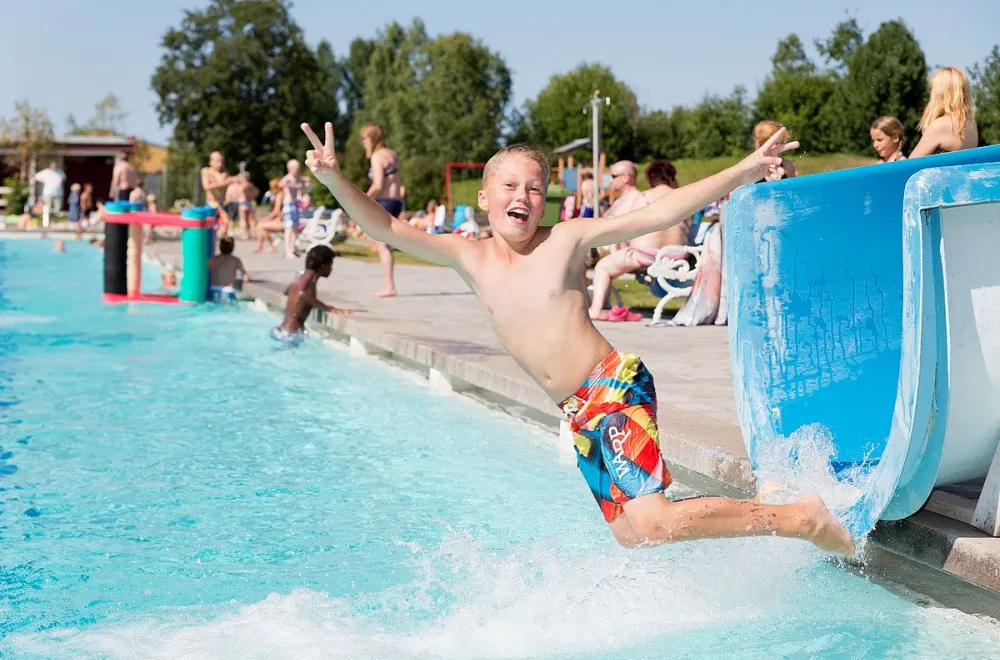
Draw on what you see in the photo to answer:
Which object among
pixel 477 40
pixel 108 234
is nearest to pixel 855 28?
pixel 477 40

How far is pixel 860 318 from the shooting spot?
3355 mm

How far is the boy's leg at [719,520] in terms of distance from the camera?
2.94 meters

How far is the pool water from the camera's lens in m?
2.95

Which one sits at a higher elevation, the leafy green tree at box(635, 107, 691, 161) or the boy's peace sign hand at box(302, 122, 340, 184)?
the leafy green tree at box(635, 107, 691, 161)

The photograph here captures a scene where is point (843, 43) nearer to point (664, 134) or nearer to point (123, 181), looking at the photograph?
point (664, 134)

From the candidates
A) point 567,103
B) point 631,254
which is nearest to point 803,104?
point 567,103

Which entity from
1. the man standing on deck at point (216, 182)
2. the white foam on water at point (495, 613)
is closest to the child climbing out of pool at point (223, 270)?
the man standing on deck at point (216, 182)

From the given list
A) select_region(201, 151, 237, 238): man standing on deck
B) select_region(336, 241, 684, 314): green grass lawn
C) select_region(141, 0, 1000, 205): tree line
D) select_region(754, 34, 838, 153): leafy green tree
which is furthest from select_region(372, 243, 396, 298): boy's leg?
select_region(754, 34, 838, 153): leafy green tree

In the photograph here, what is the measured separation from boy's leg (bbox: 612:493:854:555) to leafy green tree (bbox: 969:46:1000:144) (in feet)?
99.0

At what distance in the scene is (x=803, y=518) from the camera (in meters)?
3.04

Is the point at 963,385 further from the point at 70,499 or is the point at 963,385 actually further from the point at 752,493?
the point at 70,499

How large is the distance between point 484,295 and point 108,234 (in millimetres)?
9251

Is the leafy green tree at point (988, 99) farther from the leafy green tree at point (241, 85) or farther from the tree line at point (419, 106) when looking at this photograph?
the leafy green tree at point (241, 85)

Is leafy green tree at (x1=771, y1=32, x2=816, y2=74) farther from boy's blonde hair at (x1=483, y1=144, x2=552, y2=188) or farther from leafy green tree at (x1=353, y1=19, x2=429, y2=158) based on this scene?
boy's blonde hair at (x1=483, y1=144, x2=552, y2=188)
